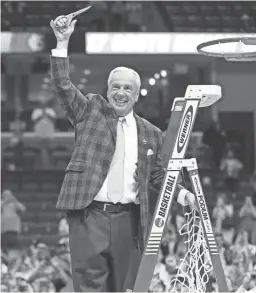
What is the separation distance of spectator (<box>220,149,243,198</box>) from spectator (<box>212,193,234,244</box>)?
0.63m

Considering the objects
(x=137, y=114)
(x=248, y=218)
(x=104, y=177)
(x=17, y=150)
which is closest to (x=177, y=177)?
(x=104, y=177)

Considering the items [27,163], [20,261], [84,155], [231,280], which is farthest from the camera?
[27,163]

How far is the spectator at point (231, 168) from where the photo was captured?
488 inches

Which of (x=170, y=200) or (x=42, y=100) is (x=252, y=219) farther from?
(x=170, y=200)

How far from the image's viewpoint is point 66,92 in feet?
11.7

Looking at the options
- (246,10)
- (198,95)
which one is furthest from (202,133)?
(198,95)

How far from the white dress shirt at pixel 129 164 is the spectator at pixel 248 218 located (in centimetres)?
672

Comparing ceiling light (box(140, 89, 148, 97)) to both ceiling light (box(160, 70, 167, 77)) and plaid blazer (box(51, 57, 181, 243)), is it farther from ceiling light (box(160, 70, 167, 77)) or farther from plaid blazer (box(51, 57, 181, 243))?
plaid blazer (box(51, 57, 181, 243))

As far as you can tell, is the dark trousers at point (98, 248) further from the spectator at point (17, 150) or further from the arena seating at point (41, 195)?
the spectator at point (17, 150)

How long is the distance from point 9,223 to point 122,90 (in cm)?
760

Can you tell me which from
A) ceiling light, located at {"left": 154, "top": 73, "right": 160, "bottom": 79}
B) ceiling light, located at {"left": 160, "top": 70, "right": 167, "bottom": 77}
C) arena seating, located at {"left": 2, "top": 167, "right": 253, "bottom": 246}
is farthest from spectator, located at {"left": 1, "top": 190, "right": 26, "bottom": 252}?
ceiling light, located at {"left": 160, "top": 70, "right": 167, "bottom": 77}

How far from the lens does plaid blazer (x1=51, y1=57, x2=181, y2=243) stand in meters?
3.53

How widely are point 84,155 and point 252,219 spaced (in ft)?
24.9

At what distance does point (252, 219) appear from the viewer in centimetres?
1087
